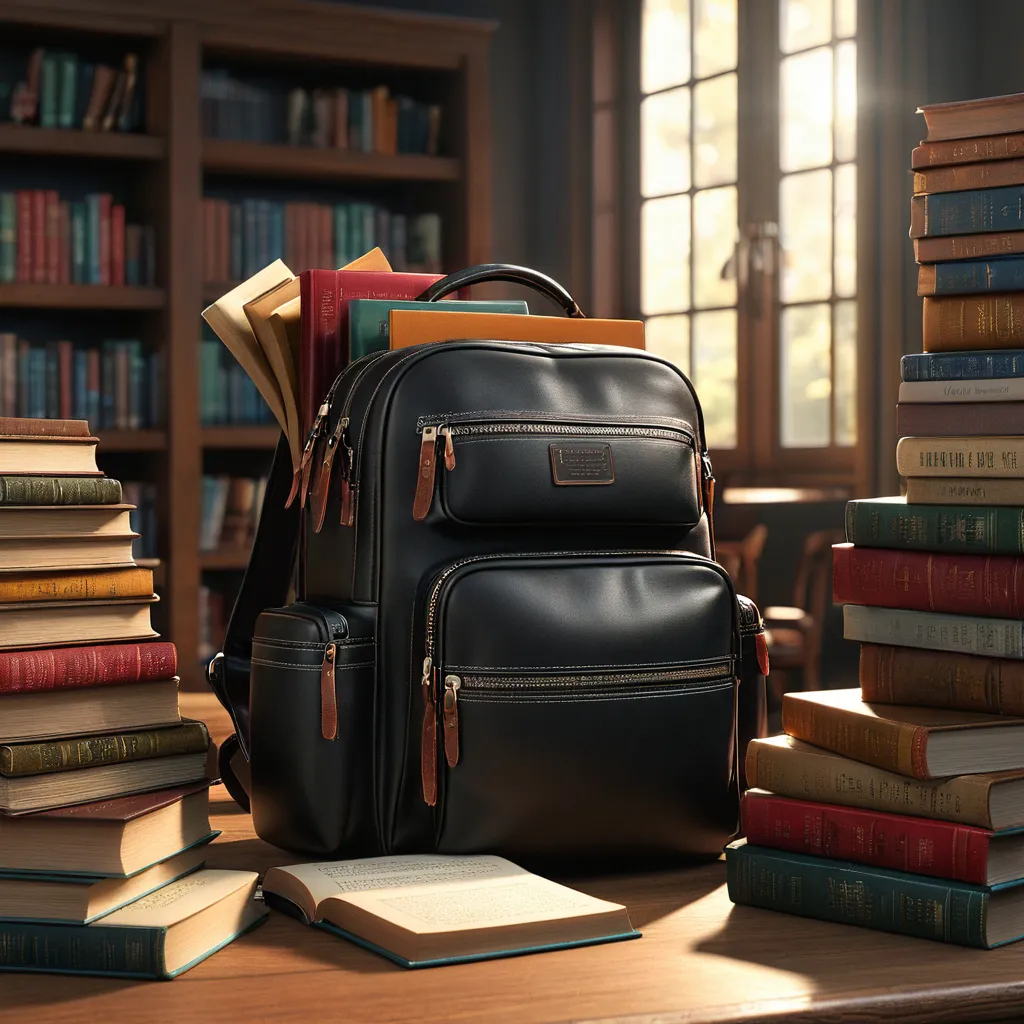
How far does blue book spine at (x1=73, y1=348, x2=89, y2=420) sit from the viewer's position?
12.2 feet

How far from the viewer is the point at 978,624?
2.87 feet

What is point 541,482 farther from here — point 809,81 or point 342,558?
point 809,81

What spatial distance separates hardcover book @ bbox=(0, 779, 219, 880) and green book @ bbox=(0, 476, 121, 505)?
7.8 inches

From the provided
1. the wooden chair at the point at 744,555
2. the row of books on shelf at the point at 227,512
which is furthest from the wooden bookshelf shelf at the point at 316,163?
the wooden chair at the point at 744,555

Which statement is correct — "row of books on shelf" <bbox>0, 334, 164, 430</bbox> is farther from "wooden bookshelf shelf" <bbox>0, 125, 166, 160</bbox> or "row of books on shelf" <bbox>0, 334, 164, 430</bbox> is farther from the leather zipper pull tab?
the leather zipper pull tab

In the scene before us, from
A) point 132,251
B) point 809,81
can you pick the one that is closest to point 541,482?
point 132,251

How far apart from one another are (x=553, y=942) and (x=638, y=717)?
0.23m

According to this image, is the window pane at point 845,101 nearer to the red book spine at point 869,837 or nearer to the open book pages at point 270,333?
the open book pages at point 270,333

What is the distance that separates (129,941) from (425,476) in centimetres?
36

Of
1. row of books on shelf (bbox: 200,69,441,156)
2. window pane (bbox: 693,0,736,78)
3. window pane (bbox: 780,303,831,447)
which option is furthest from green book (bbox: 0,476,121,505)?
window pane (bbox: 693,0,736,78)

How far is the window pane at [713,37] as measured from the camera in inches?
181

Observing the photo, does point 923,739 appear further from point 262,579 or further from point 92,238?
point 92,238

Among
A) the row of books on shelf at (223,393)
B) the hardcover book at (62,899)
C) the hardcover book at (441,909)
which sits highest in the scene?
the row of books on shelf at (223,393)

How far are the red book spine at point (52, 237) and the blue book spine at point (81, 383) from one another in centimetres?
21
